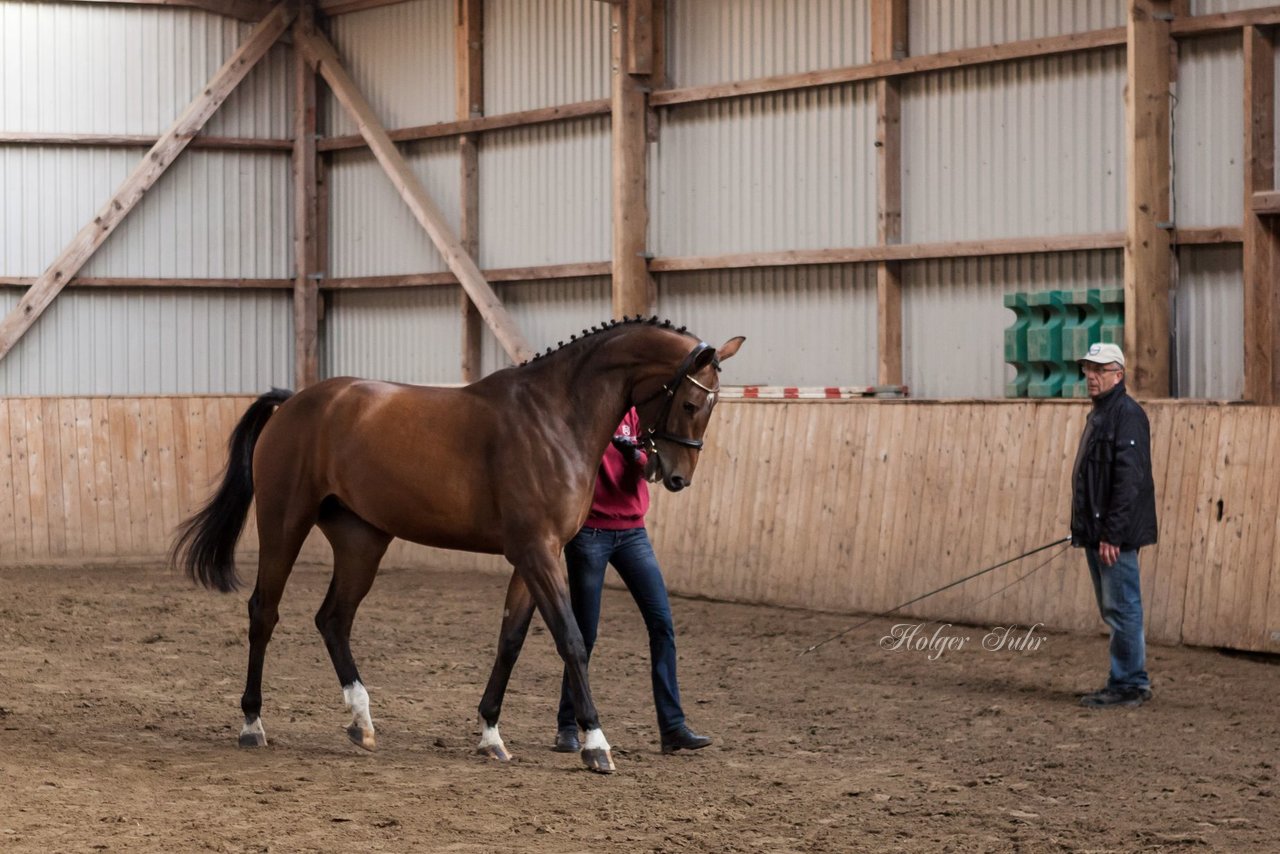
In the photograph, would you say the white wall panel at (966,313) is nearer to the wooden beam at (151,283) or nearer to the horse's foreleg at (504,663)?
the horse's foreleg at (504,663)

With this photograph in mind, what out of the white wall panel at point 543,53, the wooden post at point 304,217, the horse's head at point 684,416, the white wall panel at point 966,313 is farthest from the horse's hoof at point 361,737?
the wooden post at point 304,217

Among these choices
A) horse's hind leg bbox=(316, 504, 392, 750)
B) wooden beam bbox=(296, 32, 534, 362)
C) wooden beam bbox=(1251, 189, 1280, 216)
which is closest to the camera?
horse's hind leg bbox=(316, 504, 392, 750)

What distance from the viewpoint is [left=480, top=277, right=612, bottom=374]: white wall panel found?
1386 centimetres

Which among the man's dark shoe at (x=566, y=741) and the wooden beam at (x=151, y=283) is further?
the wooden beam at (x=151, y=283)

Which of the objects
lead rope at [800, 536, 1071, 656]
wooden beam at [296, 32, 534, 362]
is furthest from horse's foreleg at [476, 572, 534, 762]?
wooden beam at [296, 32, 534, 362]

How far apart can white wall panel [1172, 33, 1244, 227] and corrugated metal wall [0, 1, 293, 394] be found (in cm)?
933

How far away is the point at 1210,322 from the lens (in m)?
9.84

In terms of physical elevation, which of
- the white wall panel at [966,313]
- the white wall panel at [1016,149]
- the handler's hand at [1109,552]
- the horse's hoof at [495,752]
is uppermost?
the white wall panel at [1016,149]

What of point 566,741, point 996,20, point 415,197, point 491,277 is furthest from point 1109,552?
point 415,197

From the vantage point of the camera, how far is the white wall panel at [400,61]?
1523 cm

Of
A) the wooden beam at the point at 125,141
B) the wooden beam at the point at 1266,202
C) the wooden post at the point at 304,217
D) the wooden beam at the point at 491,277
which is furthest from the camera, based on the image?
the wooden post at the point at 304,217

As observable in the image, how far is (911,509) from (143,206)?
8551 millimetres

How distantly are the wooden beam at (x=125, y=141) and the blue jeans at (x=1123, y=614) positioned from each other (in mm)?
10531

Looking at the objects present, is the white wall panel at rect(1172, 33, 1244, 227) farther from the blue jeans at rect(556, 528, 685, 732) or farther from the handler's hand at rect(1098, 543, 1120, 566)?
the blue jeans at rect(556, 528, 685, 732)
